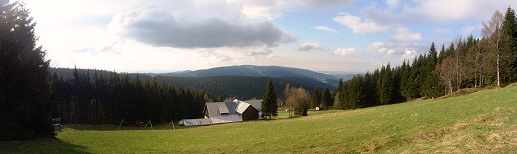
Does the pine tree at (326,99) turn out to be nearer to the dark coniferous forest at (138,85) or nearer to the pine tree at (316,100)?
the dark coniferous forest at (138,85)

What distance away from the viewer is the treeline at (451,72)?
46.5m

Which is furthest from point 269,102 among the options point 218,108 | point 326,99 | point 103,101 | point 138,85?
point 326,99

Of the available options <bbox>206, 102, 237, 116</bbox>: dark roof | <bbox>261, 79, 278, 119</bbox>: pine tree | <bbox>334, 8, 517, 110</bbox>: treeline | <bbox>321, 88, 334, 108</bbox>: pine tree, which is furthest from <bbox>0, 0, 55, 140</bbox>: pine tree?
<bbox>321, 88, 334, 108</bbox>: pine tree

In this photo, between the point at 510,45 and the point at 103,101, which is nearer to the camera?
the point at 510,45

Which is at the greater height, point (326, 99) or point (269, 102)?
point (269, 102)

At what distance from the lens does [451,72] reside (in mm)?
56344

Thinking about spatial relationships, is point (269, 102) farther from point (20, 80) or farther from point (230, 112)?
point (20, 80)

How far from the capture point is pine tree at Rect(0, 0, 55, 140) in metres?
24.2

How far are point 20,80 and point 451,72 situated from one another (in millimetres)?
67357

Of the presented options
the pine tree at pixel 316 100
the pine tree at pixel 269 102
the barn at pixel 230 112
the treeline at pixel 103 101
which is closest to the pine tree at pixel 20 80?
the pine tree at pixel 269 102

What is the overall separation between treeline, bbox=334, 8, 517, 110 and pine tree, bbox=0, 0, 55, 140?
194 feet

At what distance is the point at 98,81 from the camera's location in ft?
248

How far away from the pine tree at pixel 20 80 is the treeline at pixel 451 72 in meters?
59.1

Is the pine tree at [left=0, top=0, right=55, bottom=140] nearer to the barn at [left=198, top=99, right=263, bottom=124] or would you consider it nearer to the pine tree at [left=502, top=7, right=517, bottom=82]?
the barn at [left=198, top=99, right=263, bottom=124]
